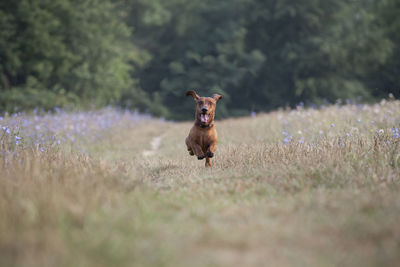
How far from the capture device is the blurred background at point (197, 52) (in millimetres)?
21297

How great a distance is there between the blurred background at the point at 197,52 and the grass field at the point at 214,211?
1677cm

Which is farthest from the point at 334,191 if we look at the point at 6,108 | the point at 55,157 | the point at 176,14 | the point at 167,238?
Answer: the point at 176,14

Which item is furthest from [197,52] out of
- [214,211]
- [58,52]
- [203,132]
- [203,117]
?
→ [214,211]

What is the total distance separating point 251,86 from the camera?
3177cm

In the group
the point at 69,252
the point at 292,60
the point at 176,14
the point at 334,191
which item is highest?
the point at 176,14

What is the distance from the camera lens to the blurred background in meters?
21.3

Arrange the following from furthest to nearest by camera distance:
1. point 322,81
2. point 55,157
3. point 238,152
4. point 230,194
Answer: point 322,81
point 238,152
point 55,157
point 230,194

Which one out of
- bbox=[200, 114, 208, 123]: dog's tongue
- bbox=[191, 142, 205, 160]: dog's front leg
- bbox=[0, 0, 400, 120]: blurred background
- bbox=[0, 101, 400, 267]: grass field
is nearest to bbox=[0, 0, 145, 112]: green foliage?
bbox=[0, 0, 400, 120]: blurred background

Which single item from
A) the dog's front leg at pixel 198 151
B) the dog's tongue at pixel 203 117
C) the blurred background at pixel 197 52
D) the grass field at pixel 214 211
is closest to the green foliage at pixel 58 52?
the blurred background at pixel 197 52

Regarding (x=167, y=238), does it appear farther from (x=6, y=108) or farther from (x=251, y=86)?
(x=251, y=86)

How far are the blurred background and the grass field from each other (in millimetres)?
16775

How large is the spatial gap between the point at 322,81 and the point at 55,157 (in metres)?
26.2

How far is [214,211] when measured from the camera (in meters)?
3.73

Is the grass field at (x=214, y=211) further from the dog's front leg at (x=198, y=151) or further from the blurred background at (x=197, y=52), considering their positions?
the blurred background at (x=197, y=52)
